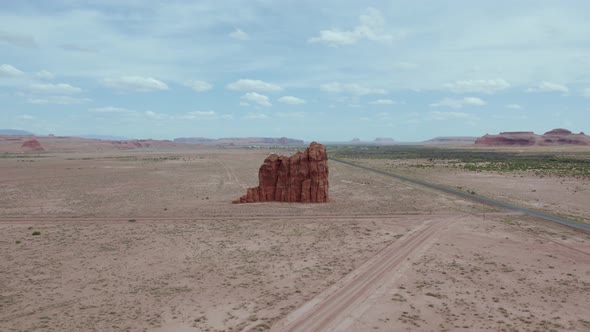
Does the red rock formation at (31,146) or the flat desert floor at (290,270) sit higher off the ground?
the red rock formation at (31,146)

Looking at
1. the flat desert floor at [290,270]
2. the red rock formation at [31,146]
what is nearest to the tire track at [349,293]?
the flat desert floor at [290,270]

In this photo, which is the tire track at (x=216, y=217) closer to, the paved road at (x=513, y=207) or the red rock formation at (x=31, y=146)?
the paved road at (x=513, y=207)

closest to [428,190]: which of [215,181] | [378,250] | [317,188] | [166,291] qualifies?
[317,188]

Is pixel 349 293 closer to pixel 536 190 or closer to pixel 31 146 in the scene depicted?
pixel 536 190

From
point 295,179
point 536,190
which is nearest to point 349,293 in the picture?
point 295,179

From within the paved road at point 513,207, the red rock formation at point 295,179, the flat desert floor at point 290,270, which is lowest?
the flat desert floor at point 290,270

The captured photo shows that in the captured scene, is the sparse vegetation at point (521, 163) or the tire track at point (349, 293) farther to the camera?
the sparse vegetation at point (521, 163)

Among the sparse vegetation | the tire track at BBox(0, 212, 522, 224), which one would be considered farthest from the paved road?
the sparse vegetation
